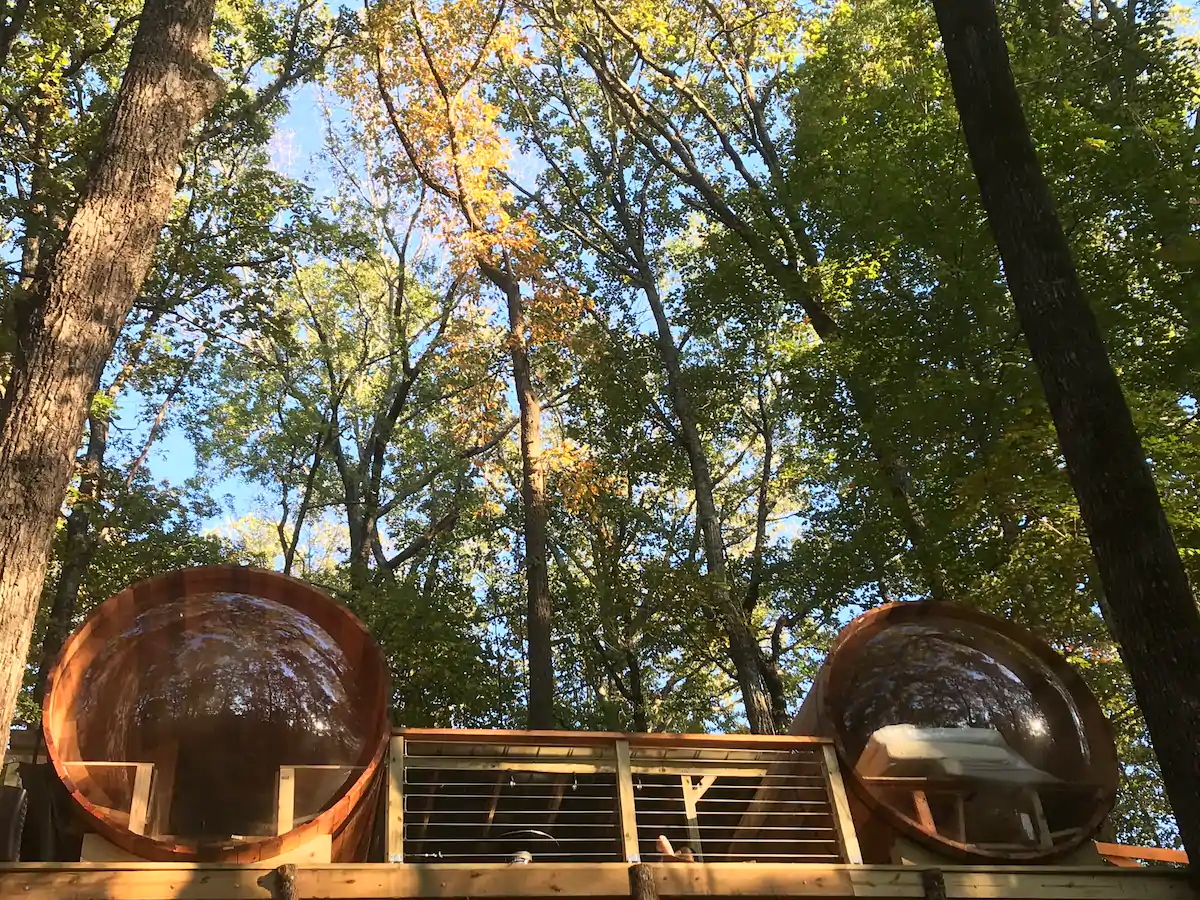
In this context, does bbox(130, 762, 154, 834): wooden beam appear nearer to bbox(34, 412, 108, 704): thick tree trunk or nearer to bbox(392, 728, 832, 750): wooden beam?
bbox(392, 728, 832, 750): wooden beam

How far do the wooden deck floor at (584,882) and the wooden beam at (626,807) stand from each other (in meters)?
0.19

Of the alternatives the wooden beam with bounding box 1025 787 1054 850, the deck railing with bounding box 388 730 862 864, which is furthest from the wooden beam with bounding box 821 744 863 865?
the wooden beam with bounding box 1025 787 1054 850

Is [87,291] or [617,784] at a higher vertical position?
[87,291]

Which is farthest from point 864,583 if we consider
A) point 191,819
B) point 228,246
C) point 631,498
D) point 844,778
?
point 228,246

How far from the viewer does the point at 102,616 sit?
16.7ft

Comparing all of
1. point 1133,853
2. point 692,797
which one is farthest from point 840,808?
point 1133,853

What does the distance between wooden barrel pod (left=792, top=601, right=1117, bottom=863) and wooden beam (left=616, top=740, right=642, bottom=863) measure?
1427 mm

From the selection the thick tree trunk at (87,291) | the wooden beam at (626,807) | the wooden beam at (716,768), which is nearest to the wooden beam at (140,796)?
the thick tree trunk at (87,291)

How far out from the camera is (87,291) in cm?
462

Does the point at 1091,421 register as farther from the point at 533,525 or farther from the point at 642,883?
the point at 533,525

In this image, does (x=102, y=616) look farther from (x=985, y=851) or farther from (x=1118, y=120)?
(x=1118, y=120)

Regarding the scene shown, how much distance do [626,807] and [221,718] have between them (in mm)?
2540

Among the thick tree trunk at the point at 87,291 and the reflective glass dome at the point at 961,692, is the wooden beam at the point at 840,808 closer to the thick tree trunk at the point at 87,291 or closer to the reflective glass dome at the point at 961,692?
the reflective glass dome at the point at 961,692

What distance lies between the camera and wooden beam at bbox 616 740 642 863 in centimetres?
488
